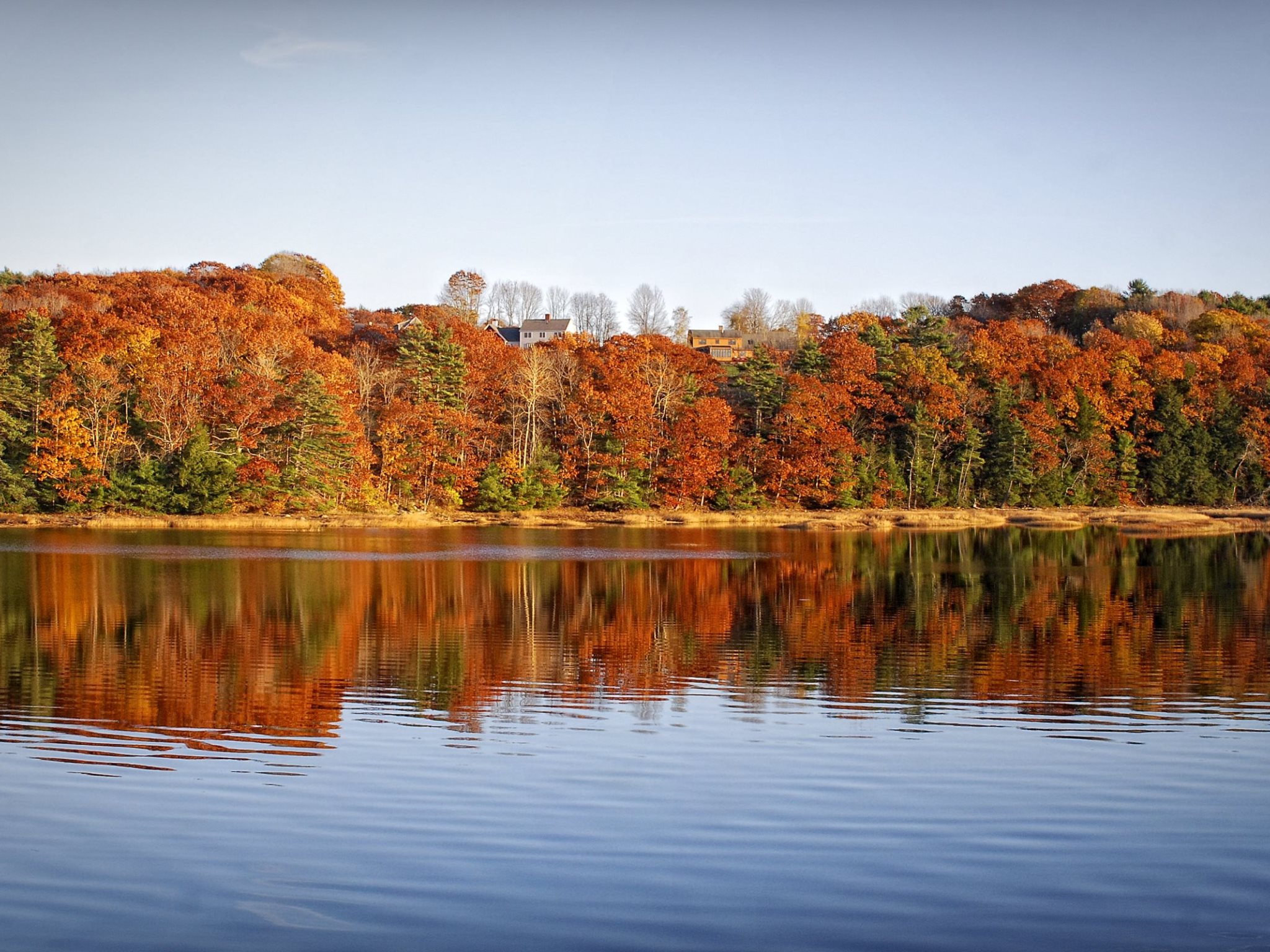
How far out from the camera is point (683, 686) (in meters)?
14.6

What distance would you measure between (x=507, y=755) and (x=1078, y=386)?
62.2m

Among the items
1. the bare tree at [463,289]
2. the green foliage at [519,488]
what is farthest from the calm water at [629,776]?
the bare tree at [463,289]

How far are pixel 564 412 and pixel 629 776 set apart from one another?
169 feet

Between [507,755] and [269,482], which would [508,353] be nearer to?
[269,482]

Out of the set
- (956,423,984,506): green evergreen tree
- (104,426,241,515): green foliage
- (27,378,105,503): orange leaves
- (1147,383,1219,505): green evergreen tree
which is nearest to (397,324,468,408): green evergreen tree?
(104,426,241,515): green foliage

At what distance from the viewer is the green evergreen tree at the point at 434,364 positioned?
191 feet

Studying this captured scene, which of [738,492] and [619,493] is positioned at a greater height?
[619,493]

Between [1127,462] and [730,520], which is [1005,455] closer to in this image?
[1127,462]

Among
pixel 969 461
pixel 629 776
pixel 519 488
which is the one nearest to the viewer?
pixel 629 776

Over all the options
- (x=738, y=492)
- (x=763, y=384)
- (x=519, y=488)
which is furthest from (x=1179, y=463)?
(x=519, y=488)

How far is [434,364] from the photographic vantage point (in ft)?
192

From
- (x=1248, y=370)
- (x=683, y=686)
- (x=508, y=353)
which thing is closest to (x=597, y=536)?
(x=508, y=353)

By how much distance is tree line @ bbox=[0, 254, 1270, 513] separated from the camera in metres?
49.1

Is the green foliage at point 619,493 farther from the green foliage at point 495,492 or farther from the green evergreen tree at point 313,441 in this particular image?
the green evergreen tree at point 313,441
